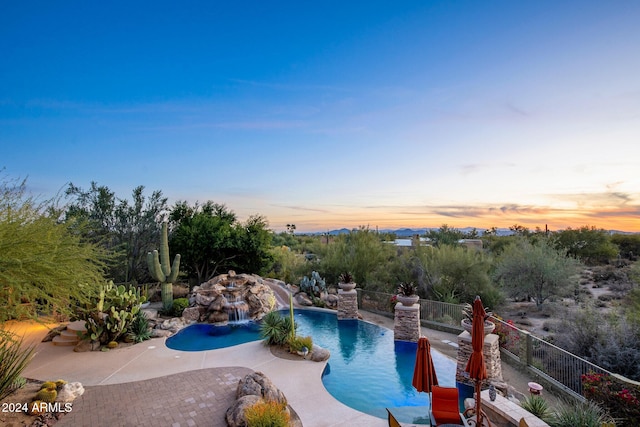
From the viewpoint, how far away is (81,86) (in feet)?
42.5

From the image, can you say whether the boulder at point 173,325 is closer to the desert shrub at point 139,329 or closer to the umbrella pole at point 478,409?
the desert shrub at point 139,329

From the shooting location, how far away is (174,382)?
27.1ft

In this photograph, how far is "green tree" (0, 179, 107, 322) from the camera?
4613 mm

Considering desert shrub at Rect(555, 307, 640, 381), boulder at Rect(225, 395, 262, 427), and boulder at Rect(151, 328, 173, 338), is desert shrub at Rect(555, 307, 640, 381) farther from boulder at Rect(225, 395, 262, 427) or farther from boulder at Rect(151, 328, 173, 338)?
boulder at Rect(151, 328, 173, 338)

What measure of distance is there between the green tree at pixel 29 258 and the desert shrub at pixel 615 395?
1036cm

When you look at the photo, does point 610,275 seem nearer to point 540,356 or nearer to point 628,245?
point 628,245

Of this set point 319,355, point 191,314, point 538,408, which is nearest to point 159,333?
point 191,314

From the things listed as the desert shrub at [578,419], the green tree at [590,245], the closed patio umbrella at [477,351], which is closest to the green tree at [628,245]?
the green tree at [590,245]

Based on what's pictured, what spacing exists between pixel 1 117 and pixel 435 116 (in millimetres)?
17100

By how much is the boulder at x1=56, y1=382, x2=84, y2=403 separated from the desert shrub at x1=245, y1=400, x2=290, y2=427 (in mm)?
4208

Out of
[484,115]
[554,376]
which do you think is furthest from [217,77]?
[554,376]

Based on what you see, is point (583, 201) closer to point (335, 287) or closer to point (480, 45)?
point (480, 45)

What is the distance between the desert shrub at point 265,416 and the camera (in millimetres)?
5648

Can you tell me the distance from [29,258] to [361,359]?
9.28m
